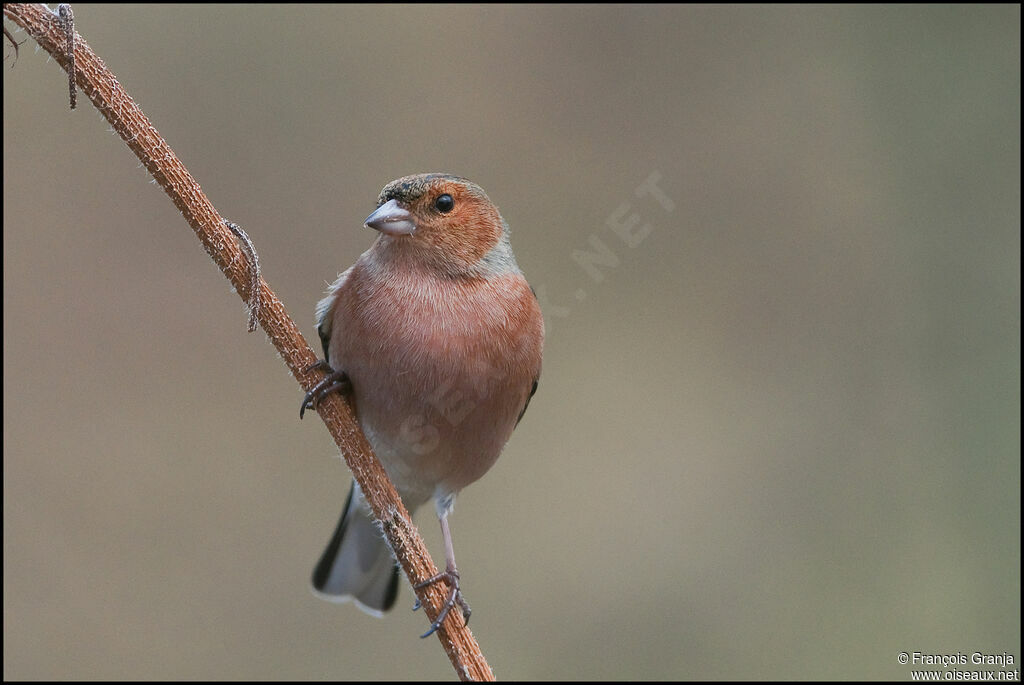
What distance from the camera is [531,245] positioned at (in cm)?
548

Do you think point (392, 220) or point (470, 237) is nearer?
point (392, 220)

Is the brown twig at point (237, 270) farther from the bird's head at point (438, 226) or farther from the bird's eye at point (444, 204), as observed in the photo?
the bird's eye at point (444, 204)

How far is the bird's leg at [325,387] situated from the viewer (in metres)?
2.62

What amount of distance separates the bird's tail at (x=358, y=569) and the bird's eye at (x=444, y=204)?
4.25 feet

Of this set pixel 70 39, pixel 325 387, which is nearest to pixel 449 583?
pixel 325 387

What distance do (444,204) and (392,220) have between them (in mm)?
230

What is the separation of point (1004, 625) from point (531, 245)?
118 inches

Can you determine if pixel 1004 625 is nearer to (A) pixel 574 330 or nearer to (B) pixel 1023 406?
(B) pixel 1023 406

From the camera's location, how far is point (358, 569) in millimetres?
3758

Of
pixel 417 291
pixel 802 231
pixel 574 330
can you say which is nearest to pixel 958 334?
pixel 802 231

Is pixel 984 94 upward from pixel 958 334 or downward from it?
upward

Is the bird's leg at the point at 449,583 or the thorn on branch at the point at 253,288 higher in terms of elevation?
the thorn on branch at the point at 253,288

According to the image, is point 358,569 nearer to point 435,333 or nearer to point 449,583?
point 449,583

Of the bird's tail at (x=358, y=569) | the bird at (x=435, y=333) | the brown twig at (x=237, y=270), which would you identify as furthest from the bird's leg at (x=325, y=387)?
the bird's tail at (x=358, y=569)
